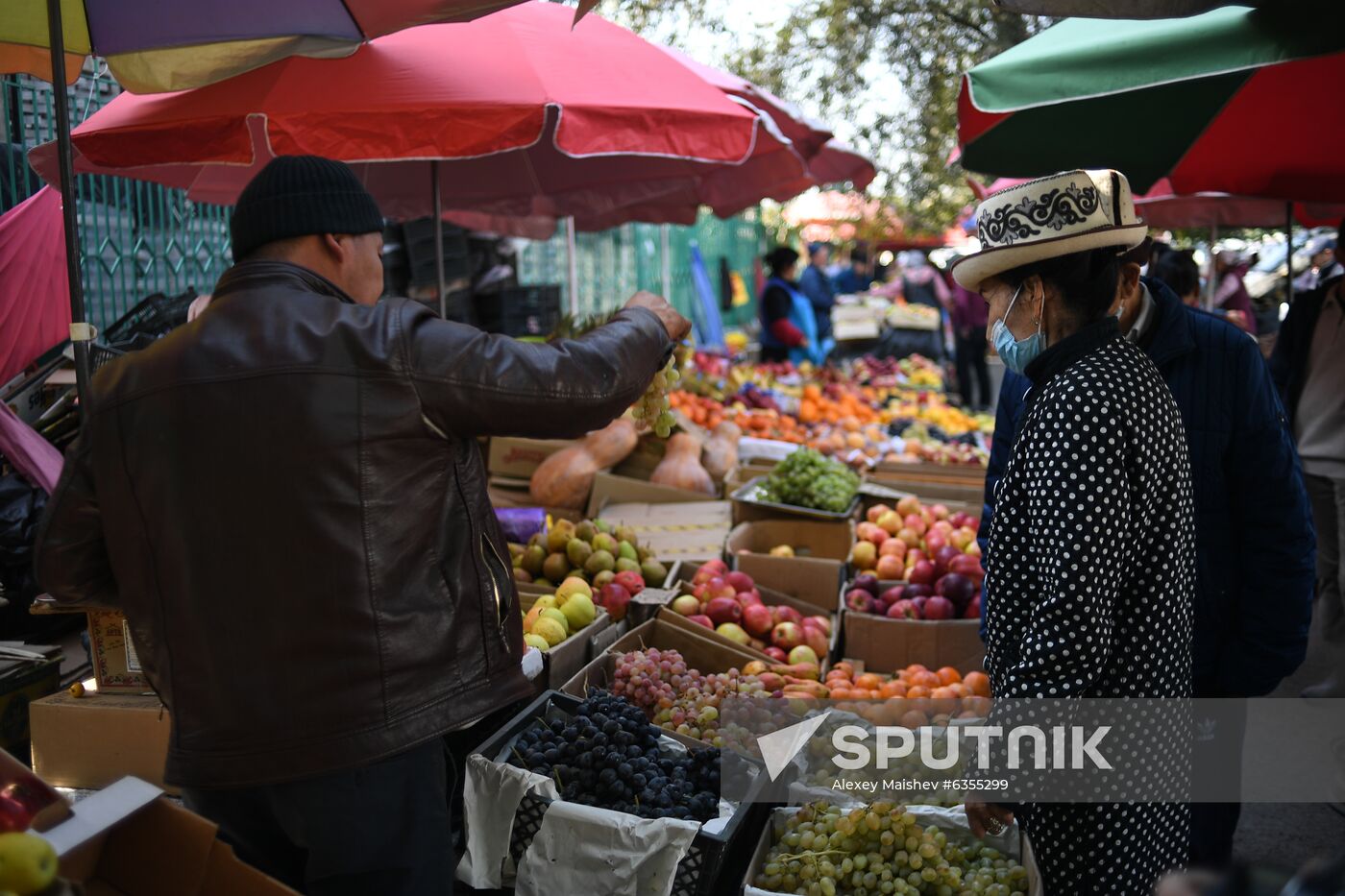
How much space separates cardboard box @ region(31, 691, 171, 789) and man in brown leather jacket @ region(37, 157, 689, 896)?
1537 mm

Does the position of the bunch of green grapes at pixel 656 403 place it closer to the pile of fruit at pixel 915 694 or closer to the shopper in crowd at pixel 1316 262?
the pile of fruit at pixel 915 694

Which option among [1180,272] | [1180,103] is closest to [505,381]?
[1180,103]

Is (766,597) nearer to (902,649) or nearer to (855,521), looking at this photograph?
(902,649)

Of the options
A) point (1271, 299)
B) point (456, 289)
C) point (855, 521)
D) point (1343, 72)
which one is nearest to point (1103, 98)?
point (1343, 72)

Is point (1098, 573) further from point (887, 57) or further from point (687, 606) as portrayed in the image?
point (887, 57)

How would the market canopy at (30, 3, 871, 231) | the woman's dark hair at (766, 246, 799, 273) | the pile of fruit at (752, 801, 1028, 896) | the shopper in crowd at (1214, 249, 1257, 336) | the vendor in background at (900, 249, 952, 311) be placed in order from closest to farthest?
the pile of fruit at (752, 801, 1028, 896), the market canopy at (30, 3, 871, 231), the woman's dark hair at (766, 246, 799, 273), the shopper in crowd at (1214, 249, 1257, 336), the vendor in background at (900, 249, 952, 311)

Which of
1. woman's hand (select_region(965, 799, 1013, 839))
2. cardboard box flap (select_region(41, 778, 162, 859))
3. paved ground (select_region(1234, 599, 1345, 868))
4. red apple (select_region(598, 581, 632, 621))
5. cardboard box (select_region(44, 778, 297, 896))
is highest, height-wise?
cardboard box flap (select_region(41, 778, 162, 859))

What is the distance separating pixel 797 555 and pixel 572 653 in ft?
6.45

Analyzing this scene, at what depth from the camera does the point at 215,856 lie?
1.75 m

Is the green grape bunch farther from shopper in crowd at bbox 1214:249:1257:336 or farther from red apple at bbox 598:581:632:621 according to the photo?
shopper in crowd at bbox 1214:249:1257:336

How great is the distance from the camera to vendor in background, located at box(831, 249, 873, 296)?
20.0 metres

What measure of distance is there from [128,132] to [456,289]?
21.3 ft

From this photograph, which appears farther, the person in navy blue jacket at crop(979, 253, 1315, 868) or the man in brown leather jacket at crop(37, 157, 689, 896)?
the person in navy blue jacket at crop(979, 253, 1315, 868)

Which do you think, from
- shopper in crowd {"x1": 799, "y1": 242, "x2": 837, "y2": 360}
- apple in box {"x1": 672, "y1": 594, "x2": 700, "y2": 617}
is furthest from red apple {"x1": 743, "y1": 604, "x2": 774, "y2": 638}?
shopper in crowd {"x1": 799, "y1": 242, "x2": 837, "y2": 360}
